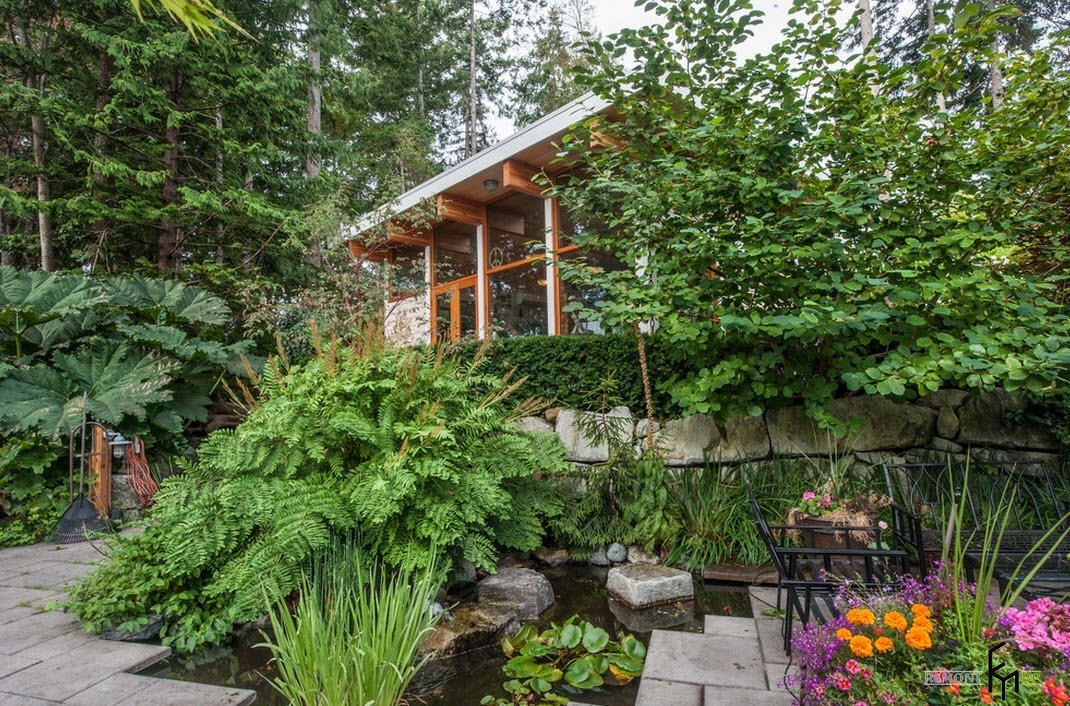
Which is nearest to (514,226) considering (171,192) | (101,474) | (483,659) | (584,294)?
(584,294)

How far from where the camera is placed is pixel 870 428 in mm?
3590

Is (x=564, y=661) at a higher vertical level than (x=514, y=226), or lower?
lower

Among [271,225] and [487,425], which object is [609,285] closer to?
[487,425]

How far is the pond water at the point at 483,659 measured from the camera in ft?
6.37

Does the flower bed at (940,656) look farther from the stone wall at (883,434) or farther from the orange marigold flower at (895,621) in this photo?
the stone wall at (883,434)

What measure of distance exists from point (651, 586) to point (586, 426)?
1313 millimetres

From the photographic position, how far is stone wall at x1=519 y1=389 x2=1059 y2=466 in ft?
11.4

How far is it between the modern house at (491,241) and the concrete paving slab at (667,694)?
12.8 feet

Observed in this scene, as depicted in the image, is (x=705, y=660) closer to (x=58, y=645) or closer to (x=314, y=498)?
(x=314, y=498)

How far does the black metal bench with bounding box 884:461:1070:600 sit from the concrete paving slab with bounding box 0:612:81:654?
3.49 meters

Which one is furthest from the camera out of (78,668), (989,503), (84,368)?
(84,368)

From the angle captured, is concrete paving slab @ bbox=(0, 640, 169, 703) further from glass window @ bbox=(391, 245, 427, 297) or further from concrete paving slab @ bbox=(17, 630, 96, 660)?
glass window @ bbox=(391, 245, 427, 297)

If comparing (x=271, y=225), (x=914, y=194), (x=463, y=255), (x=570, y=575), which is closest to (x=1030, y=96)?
(x=914, y=194)

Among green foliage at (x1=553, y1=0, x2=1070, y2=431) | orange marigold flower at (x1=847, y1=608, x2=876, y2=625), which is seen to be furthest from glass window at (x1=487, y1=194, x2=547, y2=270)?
orange marigold flower at (x1=847, y1=608, x2=876, y2=625)
